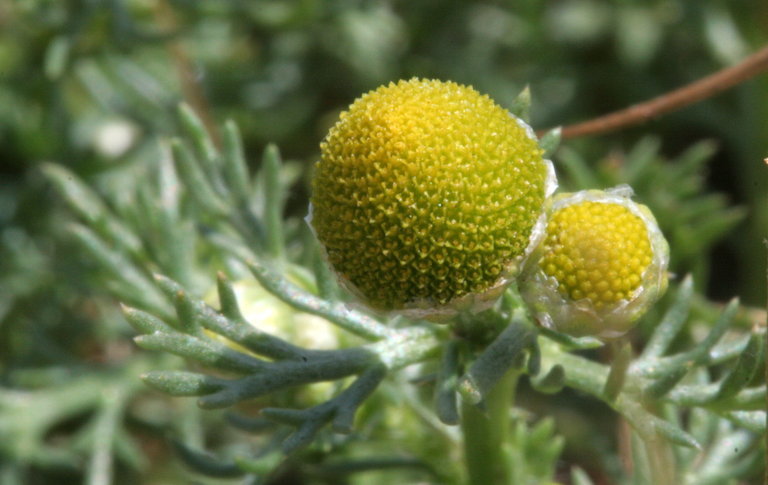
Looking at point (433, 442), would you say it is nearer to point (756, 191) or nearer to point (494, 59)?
point (756, 191)

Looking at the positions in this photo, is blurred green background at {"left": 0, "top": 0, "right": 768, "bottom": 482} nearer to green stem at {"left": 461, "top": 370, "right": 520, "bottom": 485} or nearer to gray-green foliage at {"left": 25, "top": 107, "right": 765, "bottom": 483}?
gray-green foliage at {"left": 25, "top": 107, "right": 765, "bottom": 483}

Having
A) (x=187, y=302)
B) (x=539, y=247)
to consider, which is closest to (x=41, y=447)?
(x=187, y=302)

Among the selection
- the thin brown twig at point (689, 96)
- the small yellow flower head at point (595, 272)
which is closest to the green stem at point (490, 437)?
the small yellow flower head at point (595, 272)

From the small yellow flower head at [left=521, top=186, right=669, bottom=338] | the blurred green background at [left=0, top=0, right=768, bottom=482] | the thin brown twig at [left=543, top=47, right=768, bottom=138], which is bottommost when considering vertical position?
the small yellow flower head at [left=521, top=186, right=669, bottom=338]

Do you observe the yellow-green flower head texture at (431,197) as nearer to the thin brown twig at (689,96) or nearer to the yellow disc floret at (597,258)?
the yellow disc floret at (597,258)

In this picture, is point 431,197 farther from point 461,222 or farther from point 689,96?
point 689,96

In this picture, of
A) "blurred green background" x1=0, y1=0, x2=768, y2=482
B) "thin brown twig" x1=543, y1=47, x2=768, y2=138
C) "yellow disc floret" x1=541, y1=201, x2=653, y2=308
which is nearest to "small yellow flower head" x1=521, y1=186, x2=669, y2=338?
"yellow disc floret" x1=541, y1=201, x2=653, y2=308
